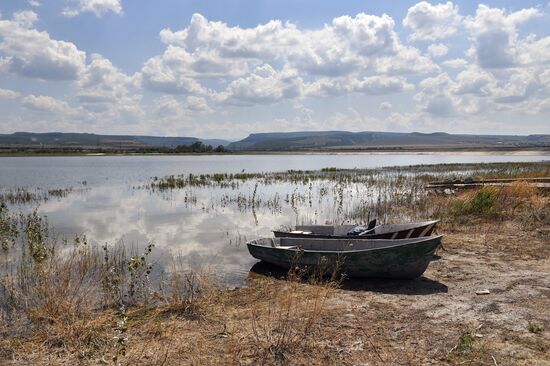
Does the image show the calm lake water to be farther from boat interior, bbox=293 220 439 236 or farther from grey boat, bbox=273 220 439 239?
boat interior, bbox=293 220 439 236

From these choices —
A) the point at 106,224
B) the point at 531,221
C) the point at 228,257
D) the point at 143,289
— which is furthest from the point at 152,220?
the point at 531,221

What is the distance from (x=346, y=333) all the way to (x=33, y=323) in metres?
5.42

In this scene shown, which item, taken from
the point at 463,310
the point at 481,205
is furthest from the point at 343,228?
the point at 481,205

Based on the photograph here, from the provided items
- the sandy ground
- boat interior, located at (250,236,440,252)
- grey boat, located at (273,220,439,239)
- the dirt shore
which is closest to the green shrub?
the sandy ground

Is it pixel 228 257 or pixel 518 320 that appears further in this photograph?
pixel 228 257

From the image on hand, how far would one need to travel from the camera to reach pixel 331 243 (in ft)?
38.5

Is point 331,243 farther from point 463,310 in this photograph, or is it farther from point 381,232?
Result: point 463,310

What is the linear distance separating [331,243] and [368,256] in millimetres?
1747

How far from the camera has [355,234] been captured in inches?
496

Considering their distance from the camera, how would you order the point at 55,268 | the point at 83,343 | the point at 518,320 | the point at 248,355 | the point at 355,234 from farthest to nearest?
the point at 355,234, the point at 55,268, the point at 518,320, the point at 83,343, the point at 248,355

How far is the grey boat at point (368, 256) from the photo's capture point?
977 centimetres

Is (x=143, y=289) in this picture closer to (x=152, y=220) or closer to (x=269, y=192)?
(x=152, y=220)

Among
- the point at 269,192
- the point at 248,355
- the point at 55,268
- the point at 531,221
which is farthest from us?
the point at 269,192

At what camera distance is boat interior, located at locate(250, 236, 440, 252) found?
10859 mm
